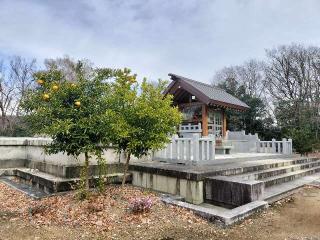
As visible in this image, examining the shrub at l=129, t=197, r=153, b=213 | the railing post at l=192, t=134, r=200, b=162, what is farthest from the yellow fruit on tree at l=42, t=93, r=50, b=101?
the railing post at l=192, t=134, r=200, b=162

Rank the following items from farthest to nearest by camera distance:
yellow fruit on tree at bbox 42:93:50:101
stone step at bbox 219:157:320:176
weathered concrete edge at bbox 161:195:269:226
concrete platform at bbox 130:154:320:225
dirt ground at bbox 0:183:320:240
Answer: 1. stone step at bbox 219:157:320:176
2. yellow fruit on tree at bbox 42:93:50:101
3. concrete platform at bbox 130:154:320:225
4. weathered concrete edge at bbox 161:195:269:226
5. dirt ground at bbox 0:183:320:240

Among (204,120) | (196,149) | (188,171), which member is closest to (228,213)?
(188,171)

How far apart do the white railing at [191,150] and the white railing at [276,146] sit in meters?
7.14

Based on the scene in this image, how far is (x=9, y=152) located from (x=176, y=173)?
7.01 m

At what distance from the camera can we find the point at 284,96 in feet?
109

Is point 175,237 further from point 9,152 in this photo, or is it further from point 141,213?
point 9,152

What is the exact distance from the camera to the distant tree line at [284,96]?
28253mm

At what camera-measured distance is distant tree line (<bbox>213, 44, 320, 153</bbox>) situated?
1112 inches

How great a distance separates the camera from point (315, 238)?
4.49 meters

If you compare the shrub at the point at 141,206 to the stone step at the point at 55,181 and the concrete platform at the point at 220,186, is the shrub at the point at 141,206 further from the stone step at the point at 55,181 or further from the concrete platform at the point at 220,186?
the stone step at the point at 55,181

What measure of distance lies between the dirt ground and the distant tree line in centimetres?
2117

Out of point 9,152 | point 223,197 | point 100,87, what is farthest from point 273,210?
point 9,152

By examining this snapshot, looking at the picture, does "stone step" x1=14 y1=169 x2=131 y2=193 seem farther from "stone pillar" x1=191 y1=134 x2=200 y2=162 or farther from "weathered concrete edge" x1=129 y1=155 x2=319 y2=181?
"stone pillar" x1=191 y1=134 x2=200 y2=162

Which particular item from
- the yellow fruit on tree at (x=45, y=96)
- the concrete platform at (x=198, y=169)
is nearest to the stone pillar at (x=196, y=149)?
the concrete platform at (x=198, y=169)
